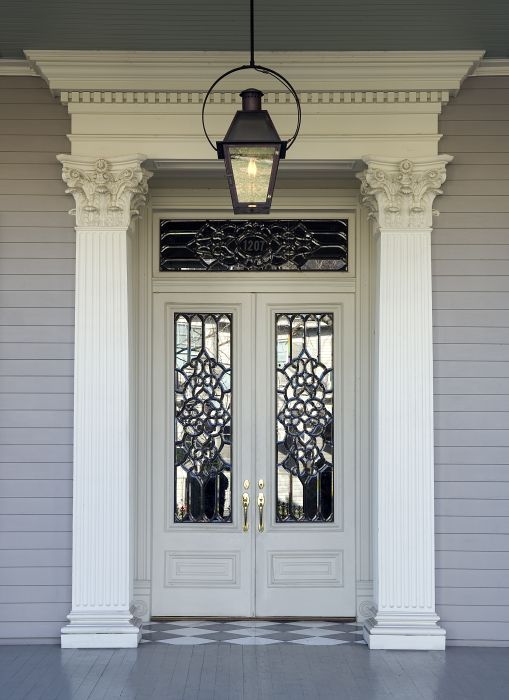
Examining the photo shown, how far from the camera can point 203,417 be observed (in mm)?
8125

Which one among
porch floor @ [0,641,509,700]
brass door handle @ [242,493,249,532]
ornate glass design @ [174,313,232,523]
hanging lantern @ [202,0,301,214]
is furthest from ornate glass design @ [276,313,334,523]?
hanging lantern @ [202,0,301,214]

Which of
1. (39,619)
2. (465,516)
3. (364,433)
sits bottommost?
(39,619)

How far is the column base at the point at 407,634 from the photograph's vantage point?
7.11 metres

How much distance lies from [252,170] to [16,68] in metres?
2.79

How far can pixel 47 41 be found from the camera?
7008 mm

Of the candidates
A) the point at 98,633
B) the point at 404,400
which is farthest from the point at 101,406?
the point at 404,400

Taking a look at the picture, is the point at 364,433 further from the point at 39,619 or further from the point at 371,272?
the point at 39,619

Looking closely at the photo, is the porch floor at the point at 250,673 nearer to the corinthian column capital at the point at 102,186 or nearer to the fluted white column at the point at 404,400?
the fluted white column at the point at 404,400

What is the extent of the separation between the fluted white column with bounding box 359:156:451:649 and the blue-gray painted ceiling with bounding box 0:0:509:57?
829 millimetres

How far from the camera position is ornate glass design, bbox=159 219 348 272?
815 centimetres

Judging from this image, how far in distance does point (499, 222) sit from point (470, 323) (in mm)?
726

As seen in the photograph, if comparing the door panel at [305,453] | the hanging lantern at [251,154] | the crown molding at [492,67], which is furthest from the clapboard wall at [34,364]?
the crown molding at [492,67]

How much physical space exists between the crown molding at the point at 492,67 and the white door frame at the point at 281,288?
127cm

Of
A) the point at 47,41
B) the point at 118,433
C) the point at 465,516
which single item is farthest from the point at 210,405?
the point at 47,41
